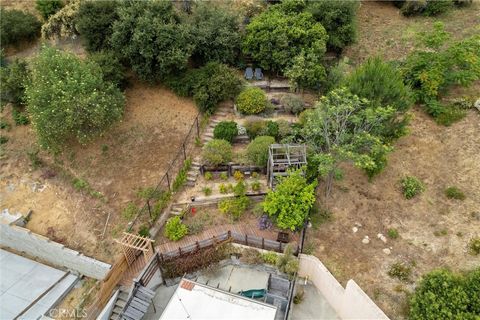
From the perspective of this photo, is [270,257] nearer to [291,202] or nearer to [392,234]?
[291,202]

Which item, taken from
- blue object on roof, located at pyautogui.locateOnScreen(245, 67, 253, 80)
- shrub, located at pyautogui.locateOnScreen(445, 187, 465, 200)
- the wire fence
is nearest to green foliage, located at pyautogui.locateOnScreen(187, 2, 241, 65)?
blue object on roof, located at pyautogui.locateOnScreen(245, 67, 253, 80)

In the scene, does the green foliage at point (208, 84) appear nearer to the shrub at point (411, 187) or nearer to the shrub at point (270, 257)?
the shrub at point (270, 257)

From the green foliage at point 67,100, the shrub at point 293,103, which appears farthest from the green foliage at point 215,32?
the green foliage at point 67,100

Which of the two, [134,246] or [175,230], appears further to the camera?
[175,230]

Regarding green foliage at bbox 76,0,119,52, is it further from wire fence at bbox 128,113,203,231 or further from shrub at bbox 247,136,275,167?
shrub at bbox 247,136,275,167

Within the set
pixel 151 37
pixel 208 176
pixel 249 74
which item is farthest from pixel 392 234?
pixel 151 37

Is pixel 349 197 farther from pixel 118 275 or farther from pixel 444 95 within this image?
pixel 118 275
